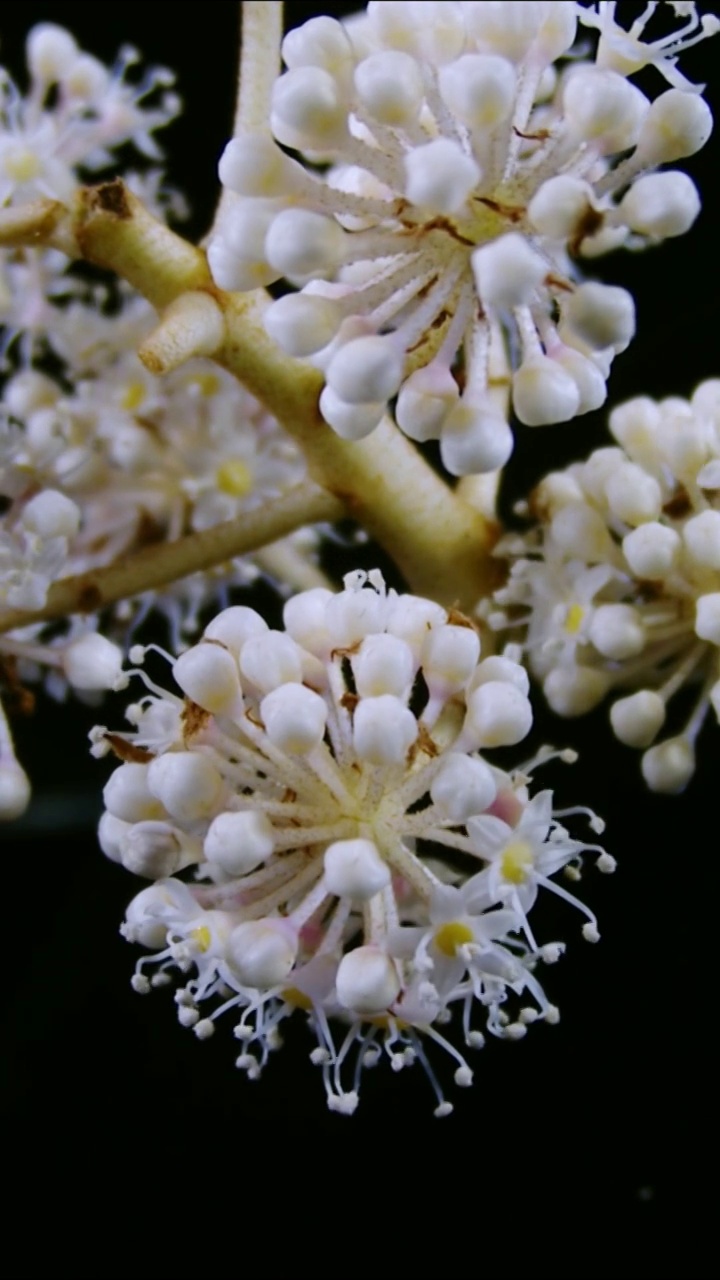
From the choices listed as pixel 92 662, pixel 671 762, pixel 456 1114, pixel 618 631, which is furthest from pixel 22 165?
pixel 456 1114

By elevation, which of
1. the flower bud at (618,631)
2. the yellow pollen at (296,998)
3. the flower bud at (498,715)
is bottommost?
the yellow pollen at (296,998)

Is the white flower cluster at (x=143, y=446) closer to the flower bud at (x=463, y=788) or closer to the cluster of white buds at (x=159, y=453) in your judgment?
the cluster of white buds at (x=159, y=453)

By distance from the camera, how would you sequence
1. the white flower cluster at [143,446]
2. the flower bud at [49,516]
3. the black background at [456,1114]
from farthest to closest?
the black background at [456,1114], the white flower cluster at [143,446], the flower bud at [49,516]

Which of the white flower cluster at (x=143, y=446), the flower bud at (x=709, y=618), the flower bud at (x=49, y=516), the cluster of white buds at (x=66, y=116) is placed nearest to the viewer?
the flower bud at (x=709, y=618)

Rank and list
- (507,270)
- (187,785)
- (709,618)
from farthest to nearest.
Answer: (709,618), (187,785), (507,270)

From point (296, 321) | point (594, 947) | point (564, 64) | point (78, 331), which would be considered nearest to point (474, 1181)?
point (594, 947)

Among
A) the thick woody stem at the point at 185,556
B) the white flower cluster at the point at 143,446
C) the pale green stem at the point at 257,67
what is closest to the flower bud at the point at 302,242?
the pale green stem at the point at 257,67

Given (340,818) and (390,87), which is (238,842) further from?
(390,87)
